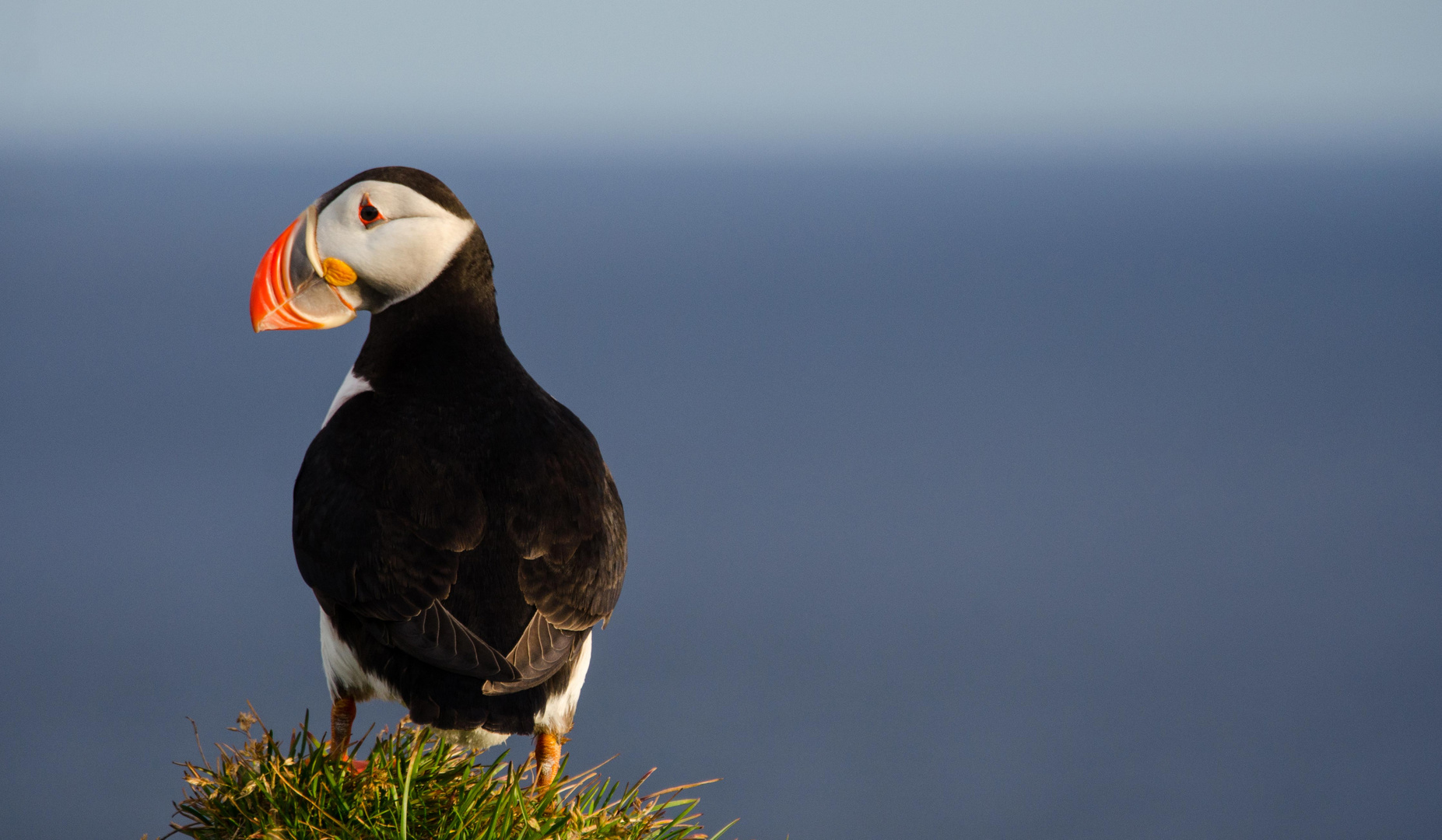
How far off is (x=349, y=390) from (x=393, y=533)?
64cm

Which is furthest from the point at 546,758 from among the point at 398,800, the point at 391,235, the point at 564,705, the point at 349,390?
the point at 391,235

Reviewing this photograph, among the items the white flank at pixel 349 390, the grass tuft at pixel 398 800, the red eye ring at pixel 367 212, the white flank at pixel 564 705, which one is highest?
the red eye ring at pixel 367 212

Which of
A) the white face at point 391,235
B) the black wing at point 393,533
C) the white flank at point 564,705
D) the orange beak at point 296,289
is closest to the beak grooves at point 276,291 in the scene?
the orange beak at point 296,289

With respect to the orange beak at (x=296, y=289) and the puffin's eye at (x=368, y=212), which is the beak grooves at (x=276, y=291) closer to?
the orange beak at (x=296, y=289)

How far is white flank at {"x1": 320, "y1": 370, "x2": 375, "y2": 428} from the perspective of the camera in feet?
10.4

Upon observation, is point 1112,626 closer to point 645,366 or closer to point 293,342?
point 645,366

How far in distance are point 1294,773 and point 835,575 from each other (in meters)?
19.3

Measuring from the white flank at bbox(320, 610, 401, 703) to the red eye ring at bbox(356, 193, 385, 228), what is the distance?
3.44ft

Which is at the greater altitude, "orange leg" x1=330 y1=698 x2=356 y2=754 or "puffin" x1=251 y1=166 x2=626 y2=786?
"puffin" x1=251 y1=166 x2=626 y2=786

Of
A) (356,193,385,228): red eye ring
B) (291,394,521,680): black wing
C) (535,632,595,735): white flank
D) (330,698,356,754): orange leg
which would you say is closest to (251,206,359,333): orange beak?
(356,193,385,228): red eye ring

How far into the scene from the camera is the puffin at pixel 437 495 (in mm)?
2678

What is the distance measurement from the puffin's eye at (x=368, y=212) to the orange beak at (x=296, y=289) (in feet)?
0.53

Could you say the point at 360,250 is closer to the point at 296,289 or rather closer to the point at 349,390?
the point at 296,289

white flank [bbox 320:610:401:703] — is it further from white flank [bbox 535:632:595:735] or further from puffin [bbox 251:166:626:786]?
white flank [bbox 535:632:595:735]
